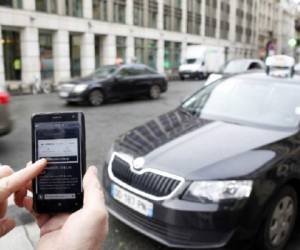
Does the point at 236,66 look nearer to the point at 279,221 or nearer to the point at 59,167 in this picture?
the point at 279,221

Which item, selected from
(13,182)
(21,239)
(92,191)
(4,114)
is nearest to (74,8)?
(4,114)

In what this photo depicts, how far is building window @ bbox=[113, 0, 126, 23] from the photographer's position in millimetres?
30062

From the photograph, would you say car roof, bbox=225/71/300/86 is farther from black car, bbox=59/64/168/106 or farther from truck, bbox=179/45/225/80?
truck, bbox=179/45/225/80

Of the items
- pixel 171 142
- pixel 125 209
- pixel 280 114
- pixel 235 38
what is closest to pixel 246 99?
pixel 280 114

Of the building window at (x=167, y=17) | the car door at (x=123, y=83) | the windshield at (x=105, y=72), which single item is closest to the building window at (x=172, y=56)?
the building window at (x=167, y=17)

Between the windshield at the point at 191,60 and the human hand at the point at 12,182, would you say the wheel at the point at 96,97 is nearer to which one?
the human hand at the point at 12,182

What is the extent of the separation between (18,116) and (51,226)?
1074 centimetres

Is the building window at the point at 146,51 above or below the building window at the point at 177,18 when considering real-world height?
below

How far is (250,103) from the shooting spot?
464 centimetres

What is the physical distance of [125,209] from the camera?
372 cm

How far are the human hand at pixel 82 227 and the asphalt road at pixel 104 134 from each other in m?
2.37

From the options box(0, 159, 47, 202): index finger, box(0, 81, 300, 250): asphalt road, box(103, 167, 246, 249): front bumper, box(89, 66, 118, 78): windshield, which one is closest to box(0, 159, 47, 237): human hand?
box(0, 159, 47, 202): index finger

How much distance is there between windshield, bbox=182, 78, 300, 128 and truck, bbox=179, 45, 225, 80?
1099 inches

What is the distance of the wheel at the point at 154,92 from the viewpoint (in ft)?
55.0
